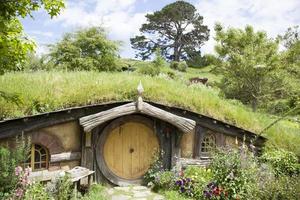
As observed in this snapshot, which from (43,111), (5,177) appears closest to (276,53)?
(43,111)

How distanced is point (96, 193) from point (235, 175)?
3707 millimetres

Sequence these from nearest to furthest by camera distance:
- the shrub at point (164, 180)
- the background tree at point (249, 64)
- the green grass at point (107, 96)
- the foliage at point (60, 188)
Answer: the foliage at point (60, 188)
the green grass at point (107, 96)
the shrub at point (164, 180)
the background tree at point (249, 64)

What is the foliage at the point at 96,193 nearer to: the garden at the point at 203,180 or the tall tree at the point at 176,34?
the garden at the point at 203,180

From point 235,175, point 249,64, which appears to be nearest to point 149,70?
point 249,64

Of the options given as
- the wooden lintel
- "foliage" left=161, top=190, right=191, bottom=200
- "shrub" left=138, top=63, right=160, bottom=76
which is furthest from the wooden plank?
"shrub" left=138, top=63, right=160, bottom=76

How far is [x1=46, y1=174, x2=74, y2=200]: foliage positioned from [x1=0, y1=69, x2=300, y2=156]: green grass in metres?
2.02

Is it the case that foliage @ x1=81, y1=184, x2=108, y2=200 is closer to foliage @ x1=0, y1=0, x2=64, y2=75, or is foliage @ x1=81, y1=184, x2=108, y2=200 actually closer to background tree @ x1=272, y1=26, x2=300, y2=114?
foliage @ x1=0, y1=0, x2=64, y2=75

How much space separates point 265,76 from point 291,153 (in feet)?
31.1

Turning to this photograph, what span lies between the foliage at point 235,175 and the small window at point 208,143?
63.4 inches

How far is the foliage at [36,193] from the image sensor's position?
23.2 ft

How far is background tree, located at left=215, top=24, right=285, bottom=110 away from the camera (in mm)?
18500

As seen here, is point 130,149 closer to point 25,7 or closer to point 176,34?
point 25,7

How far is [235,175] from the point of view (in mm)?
8297

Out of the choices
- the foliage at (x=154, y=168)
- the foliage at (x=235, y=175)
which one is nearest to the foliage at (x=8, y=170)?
the foliage at (x=154, y=168)
